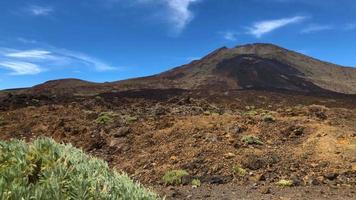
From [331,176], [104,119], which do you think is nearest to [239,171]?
[331,176]

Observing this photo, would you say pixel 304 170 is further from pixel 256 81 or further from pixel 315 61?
pixel 315 61

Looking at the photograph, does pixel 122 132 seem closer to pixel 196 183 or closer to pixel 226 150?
pixel 226 150

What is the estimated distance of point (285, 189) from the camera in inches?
472

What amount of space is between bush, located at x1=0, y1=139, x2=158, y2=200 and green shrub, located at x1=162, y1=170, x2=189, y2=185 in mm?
6935

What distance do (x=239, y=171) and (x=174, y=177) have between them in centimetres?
188

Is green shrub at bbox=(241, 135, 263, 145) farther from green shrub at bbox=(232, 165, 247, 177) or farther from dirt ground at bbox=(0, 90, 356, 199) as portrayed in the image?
green shrub at bbox=(232, 165, 247, 177)

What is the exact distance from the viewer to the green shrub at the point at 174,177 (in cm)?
1298

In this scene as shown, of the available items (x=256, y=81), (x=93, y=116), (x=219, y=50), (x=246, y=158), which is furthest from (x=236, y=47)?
(x=246, y=158)

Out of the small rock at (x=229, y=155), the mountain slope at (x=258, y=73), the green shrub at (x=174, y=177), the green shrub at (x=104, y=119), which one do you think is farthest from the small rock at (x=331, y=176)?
the mountain slope at (x=258, y=73)

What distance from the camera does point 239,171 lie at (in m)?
13.5

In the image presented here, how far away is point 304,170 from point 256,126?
470 cm

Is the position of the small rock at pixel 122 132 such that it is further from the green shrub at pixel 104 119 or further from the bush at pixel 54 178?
the bush at pixel 54 178

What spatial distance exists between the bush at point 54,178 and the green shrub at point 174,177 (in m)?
6.93

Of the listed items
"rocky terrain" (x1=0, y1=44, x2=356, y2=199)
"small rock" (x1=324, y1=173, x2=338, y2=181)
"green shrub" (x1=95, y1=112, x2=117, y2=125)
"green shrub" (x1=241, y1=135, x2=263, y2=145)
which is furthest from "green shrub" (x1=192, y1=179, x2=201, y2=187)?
"green shrub" (x1=95, y1=112, x2=117, y2=125)
